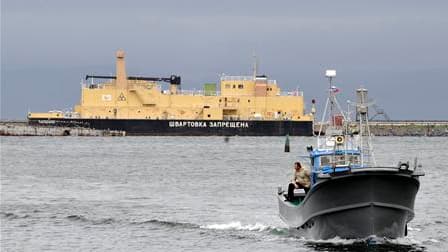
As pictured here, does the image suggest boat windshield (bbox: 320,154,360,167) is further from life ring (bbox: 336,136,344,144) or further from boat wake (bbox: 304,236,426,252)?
boat wake (bbox: 304,236,426,252)

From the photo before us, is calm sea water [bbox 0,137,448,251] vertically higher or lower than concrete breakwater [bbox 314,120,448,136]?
lower

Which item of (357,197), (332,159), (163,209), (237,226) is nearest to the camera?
(357,197)

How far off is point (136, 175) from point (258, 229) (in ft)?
85.9

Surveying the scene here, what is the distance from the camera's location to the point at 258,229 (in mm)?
32250

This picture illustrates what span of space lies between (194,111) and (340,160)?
102 m

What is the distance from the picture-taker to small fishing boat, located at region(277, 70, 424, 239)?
26.1 m

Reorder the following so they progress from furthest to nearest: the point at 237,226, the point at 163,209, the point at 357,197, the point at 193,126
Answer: the point at 193,126, the point at 163,209, the point at 237,226, the point at 357,197

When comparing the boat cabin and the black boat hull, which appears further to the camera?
the black boat hull

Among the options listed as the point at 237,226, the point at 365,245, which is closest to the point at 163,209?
the point at 237,226

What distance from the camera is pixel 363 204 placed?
26422mm

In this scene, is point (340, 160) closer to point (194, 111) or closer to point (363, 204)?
point (363, 204)

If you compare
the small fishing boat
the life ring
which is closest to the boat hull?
the small fishing boat

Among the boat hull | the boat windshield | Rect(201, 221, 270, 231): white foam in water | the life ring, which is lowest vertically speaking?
Rect(201, 221, 270, 231): white foam in water

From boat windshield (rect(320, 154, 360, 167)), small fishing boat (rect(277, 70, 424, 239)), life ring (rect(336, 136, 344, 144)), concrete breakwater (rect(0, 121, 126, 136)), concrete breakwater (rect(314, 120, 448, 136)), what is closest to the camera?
small fishing boat (rect(277, 70, 424, 239))
